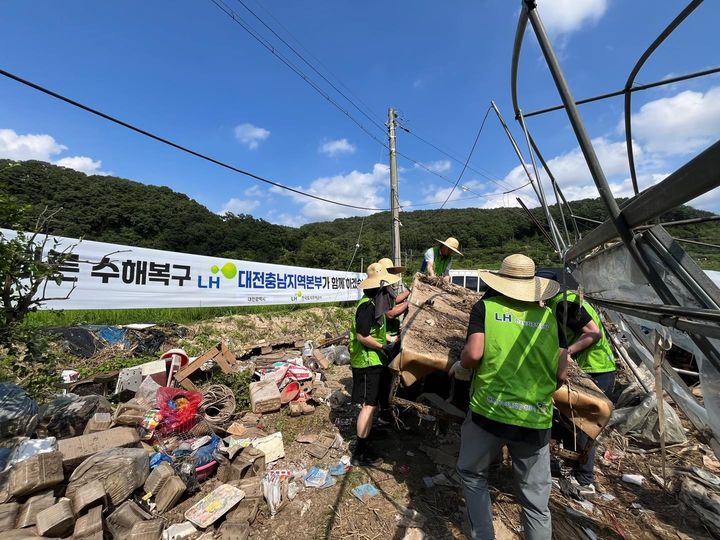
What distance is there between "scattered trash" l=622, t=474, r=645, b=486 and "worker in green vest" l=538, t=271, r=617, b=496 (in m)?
0.34

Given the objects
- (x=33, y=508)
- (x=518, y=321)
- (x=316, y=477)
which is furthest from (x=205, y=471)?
(x=518, y=321)

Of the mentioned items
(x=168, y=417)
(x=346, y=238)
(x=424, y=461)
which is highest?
(x=346, y=238)

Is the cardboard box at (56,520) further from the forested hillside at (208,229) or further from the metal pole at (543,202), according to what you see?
the forested hillside at (208,229)

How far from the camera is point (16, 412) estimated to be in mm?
2795

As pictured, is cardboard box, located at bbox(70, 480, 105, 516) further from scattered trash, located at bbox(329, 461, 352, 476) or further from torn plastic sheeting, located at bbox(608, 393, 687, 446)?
torn plastic sheeting, located at bbox(608, 393, 687, 446)

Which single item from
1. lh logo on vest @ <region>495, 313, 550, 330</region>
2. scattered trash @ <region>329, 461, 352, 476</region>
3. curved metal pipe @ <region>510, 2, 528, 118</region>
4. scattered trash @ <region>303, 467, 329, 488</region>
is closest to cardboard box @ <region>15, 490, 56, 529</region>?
scattered trash @ <region>303, 467, 329, 488</region>

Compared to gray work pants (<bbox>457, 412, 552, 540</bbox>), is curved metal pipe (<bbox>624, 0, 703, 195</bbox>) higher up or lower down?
higher up

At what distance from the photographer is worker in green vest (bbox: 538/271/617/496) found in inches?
103

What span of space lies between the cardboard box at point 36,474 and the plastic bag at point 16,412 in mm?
628

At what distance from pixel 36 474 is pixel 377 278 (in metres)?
3.10

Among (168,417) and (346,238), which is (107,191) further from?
(168,417)

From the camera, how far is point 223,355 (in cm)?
523

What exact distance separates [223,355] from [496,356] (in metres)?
4.61

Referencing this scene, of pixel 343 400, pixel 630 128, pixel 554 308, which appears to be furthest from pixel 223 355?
pixel 630 128
